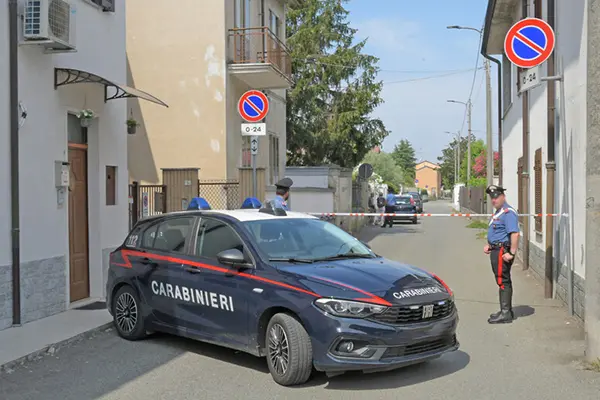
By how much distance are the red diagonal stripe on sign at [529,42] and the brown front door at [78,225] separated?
22.2ft

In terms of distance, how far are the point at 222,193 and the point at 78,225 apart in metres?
5.90

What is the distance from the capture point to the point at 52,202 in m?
9.23

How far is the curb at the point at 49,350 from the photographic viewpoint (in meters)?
6.77

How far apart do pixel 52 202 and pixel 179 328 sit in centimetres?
323

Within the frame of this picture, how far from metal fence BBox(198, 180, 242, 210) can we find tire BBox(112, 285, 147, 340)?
7348 millimetres

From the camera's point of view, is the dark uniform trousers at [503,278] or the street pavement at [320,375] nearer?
the street pavement at [320,375]

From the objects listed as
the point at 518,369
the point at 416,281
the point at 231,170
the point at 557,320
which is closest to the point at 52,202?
the point at 416,281

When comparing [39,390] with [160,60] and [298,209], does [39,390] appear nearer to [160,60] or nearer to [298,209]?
[160,60]

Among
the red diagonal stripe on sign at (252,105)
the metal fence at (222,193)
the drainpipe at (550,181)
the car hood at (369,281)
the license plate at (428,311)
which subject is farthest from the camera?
the metal fence at (222,193)

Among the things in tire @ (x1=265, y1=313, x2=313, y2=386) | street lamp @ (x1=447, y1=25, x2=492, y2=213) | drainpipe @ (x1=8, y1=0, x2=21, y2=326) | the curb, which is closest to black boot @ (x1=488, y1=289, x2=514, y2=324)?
tire @ (x1=265, y1=313, x2=313, y2=386)

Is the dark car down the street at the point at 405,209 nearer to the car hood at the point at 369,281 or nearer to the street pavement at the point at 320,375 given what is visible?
the street pavement at the point at 320,375

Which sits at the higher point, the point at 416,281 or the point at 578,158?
the point at 578,158

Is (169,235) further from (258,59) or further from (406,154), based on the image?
(406,154)

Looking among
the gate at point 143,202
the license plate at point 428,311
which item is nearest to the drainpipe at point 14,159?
the gate at point 143,202
